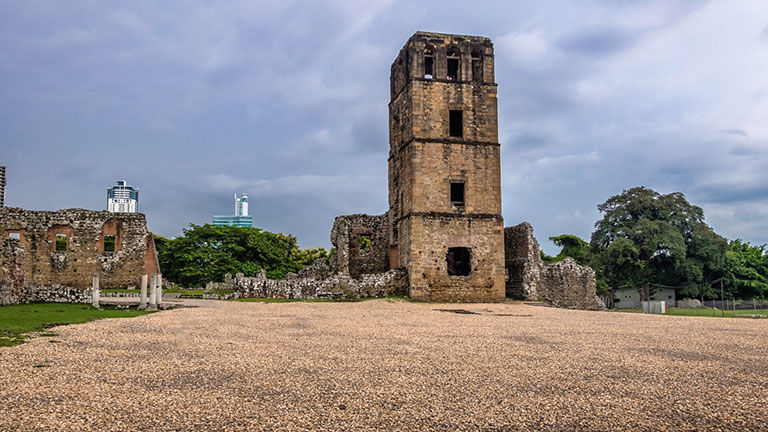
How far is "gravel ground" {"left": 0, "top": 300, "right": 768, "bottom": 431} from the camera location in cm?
502

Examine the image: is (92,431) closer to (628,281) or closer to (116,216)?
(116,216)

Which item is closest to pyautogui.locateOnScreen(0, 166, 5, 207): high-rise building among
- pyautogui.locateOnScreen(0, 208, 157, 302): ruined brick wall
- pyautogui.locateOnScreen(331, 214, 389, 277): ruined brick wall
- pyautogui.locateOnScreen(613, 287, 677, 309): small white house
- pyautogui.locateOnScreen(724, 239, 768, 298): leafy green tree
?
pyautogui.locateOnScreen(0, 208, 157, 302): ruined brick wall

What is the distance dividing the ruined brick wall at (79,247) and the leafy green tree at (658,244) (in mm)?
28265

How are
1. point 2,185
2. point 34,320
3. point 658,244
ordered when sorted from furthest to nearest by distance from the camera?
1. point 2,185
2. point 658,244
3. point 34,320

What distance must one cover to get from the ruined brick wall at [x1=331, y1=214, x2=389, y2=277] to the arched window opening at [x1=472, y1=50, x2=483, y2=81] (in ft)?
27.2

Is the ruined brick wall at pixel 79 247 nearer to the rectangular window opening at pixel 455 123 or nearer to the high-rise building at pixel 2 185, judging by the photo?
the rectangular window opening at pixel 455 123

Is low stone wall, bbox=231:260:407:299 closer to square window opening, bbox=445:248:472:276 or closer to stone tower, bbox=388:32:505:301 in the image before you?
stone tower, bbox=388:32:505:301

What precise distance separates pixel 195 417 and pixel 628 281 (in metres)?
36.6

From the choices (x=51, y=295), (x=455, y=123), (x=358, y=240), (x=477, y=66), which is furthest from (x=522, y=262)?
(x=51, y=295)

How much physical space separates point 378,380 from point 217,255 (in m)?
33.7

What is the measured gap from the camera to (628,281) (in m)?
36.9

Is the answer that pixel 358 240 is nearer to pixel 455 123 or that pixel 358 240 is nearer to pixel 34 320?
pixel 455 123

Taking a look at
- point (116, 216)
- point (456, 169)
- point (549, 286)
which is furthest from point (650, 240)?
point (116, 216)

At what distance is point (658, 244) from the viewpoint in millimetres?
35625
